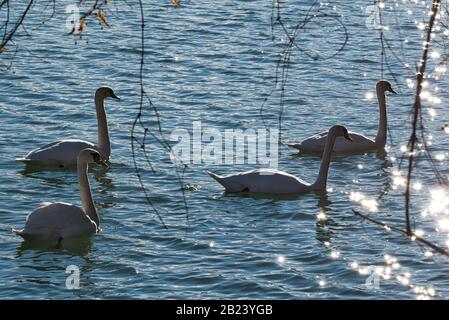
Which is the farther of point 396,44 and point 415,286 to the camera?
point 396,44

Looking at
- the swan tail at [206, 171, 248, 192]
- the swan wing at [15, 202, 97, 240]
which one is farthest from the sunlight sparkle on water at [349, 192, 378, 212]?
the swan wing at [15, 202, 97, 240]

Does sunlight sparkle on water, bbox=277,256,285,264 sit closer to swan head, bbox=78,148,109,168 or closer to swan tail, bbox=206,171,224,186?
swan tail, bbox=206,171,224,186

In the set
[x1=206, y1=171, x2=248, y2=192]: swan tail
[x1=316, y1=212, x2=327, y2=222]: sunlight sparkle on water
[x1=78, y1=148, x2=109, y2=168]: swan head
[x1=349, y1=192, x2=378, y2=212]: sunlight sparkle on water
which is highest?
[x1=78, y1=148, x2=109, y2=168]: swan head

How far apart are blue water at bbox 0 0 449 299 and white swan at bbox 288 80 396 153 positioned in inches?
9.4

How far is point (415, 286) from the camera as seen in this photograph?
11477 mm

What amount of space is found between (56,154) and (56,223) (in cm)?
302

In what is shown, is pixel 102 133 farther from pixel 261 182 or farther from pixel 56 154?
pixel 261 182

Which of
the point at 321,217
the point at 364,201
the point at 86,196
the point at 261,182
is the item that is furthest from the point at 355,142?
the point at 86,196

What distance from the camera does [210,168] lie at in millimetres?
15789

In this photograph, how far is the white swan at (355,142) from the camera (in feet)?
53.8

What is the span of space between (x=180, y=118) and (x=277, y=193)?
353 cm

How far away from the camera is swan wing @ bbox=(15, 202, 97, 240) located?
12.6 metres

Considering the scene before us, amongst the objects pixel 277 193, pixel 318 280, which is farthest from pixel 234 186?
pixel 318 280
